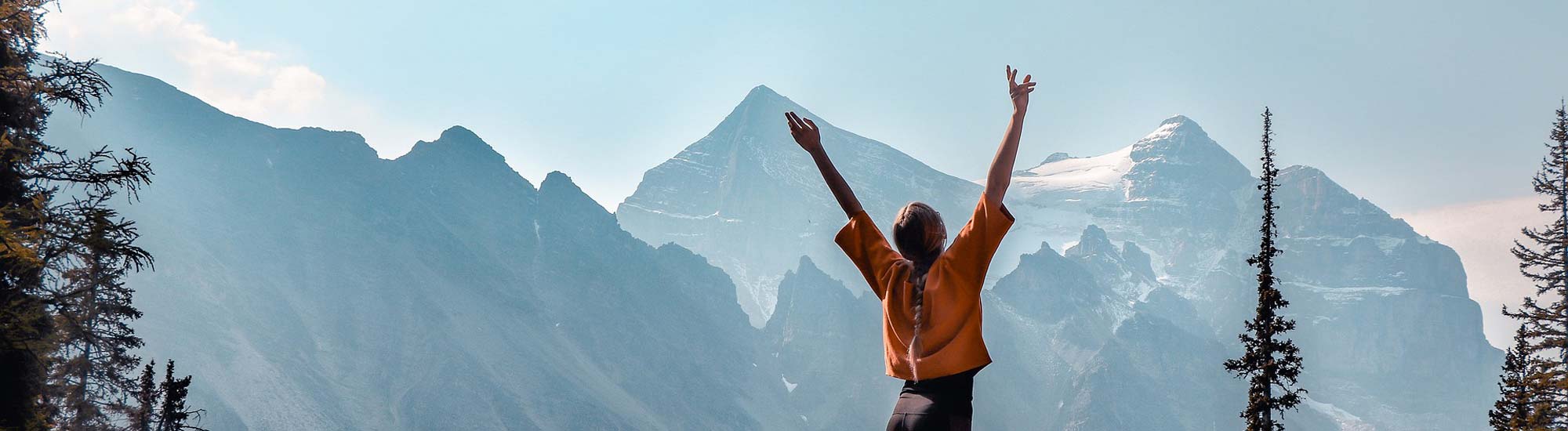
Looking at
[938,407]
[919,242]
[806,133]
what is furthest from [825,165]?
[938,407]

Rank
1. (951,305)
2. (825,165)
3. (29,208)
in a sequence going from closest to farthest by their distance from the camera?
(951,305), (825,165), (29,208)

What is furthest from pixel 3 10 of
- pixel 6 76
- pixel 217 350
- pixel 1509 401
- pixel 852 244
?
pixel 217 350

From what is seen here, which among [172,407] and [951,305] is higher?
[172,407]

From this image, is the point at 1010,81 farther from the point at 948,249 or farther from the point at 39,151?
the point at 39,151

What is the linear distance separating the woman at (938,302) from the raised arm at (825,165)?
260 mm

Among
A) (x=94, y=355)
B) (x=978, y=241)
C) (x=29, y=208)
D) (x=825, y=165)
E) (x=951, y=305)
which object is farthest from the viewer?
(x=94, y=355)

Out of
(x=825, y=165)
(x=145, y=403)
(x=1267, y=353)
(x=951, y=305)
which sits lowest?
(x=951, y=305)

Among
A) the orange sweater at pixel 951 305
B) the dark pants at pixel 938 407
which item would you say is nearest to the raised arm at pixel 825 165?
the orange sweater at pixel 951 305

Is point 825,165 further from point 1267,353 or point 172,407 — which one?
point 172,407

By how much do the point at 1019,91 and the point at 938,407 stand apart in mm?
1495

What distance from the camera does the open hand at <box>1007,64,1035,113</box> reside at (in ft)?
17.8

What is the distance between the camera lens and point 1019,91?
5512 mm

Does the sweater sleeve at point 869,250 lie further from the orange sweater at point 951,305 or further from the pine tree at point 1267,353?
the pine tree at point 1267,353

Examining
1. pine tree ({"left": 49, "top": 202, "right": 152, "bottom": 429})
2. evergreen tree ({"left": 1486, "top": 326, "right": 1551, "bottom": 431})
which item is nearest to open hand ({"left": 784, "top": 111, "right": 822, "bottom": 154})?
pine tree ({"left": 49, "top": 202, "right": 152, "bottom": 429})
